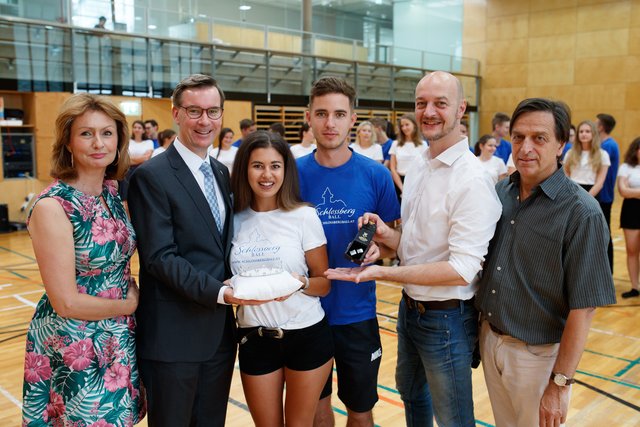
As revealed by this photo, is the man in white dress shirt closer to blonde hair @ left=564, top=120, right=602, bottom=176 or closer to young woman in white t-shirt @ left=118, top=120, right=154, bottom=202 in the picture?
blonde hair @ left=564, top=120, right=602, bottom=176

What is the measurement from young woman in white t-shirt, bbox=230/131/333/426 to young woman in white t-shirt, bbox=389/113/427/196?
18.8 feet

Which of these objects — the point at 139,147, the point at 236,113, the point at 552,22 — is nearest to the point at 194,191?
the point at 139,147

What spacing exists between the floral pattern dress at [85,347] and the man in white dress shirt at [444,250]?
0.92 metres

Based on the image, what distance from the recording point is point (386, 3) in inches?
818

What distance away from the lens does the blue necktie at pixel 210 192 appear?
2.39 metres

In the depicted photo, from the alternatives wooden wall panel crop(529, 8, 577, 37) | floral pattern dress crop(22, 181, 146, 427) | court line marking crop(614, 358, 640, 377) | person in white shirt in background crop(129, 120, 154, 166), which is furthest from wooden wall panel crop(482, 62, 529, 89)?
floral pattern dress crop(22, 181, 146, 427)

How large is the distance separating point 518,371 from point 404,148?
6.31 metres

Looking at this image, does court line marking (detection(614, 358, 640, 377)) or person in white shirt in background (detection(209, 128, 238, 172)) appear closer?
court line marking (detection(614, 358, 640, 377))

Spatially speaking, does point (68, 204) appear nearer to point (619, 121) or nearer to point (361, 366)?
point (361, 366)

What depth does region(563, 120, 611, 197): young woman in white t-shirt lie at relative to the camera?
670 cm

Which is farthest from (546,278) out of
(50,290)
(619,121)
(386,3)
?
(386,3)

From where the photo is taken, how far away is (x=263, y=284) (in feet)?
6.97

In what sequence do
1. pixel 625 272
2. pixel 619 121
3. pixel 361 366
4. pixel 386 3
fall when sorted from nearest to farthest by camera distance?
pixel 361 366 < pixel 625 272 < pixel 619 121 < pixel 386 3

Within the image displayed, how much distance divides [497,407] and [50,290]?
2.00m
